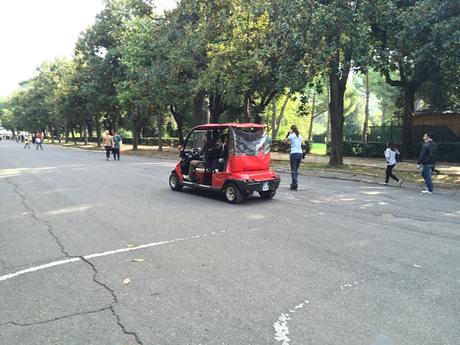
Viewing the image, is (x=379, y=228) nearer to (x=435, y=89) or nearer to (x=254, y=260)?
(x=254, y=260)

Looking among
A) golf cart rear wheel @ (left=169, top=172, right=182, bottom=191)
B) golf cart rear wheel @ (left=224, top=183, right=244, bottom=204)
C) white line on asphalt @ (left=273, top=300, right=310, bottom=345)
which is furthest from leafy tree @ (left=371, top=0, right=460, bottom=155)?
white line on asphalt @ (left=273, top=300, right=310, bottom=345)

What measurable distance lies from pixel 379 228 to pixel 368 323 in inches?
157

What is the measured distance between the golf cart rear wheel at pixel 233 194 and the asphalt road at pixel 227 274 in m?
0.32

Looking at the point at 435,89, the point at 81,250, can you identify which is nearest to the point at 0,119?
the point at 435,89

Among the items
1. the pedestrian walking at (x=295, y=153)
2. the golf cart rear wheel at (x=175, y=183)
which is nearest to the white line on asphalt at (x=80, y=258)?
the golf cart rear wheel at (x=175, y=183)

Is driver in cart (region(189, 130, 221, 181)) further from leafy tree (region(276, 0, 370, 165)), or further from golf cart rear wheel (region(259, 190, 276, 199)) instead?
leafy tree (region(276, 0, 370, 165))

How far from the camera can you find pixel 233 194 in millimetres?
9984

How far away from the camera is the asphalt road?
370 cm

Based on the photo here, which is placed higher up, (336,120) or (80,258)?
(336,120)

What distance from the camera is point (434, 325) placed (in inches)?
148

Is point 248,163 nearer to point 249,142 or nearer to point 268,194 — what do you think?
point 249,142

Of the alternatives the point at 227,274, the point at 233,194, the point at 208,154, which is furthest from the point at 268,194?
the point at 227,274

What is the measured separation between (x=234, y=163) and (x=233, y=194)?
2.46 ft

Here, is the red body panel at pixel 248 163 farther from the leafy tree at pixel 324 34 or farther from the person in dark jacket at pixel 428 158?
the leafy tree at pixel 324 34
